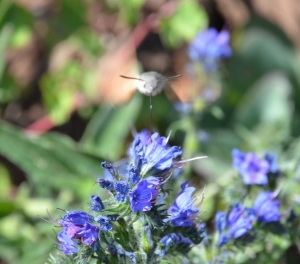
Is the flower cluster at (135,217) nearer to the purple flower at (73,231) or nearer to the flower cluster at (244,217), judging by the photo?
the purple flower at (73,231)

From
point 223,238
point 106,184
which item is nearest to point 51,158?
point 223,238

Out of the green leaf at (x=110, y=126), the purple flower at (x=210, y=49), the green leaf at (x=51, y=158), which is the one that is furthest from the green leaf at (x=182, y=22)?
the green leaf at (x=51, y=158)

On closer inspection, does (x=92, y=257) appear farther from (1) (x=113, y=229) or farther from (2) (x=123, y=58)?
(2) (x=123, y=58)

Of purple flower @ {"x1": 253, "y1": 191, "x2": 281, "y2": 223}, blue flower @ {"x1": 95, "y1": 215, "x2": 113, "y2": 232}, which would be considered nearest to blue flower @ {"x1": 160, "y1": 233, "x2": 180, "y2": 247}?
blue flower @ {"x1": 95, "y1": 215, "x2": 113, "y2": 232}

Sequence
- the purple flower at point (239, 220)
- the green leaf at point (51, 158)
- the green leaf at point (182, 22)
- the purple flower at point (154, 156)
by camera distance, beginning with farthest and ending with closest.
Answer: the green leaf at point (182, 22), the green leaf at point (51, 158), the purple flower at point (239, 220), the purple flower at point (154, 156)

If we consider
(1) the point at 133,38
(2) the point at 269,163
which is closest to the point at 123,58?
(1) the point at 133,38

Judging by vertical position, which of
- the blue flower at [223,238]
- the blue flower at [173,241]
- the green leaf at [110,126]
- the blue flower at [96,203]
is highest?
the blue flower at [96,203]

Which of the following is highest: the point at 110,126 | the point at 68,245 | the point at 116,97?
the point at 68,245

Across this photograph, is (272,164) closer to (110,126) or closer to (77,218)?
(77,218)
